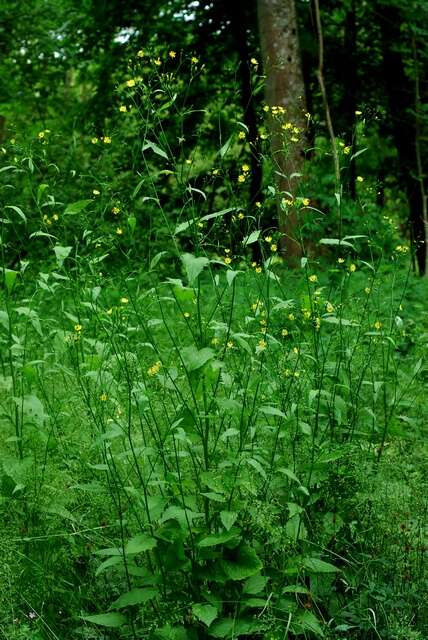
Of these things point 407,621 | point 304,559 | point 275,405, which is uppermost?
point 275,405

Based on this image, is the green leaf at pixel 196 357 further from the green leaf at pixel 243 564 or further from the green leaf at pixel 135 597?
the green leaf at pixel 135 597

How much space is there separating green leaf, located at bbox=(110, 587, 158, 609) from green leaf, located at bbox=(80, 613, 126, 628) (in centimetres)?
5

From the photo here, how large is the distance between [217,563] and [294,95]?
765 cm

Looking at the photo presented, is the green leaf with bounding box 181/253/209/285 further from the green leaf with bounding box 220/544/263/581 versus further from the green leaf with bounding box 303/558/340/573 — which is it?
the green leaf with bounding box 303/558/340/573

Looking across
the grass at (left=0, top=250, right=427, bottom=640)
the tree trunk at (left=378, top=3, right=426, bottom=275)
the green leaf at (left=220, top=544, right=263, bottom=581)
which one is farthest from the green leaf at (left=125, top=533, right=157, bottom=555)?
the tree trunk at (left=378, top=3, right=426, bottom=275)

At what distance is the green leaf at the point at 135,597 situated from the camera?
2914mm

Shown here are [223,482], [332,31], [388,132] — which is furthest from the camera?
[332,31]

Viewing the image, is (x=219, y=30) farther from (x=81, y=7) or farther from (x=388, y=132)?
(x=388, y=132)

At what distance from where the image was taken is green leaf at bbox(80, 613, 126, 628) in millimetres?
2926

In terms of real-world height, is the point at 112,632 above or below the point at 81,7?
below

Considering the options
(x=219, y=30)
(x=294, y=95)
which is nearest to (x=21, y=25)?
(x=219, y=30)

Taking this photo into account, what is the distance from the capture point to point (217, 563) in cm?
298

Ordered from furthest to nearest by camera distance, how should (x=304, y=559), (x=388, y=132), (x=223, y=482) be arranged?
(x=388, y=132) → (x=304, y=559) → (x=223, y=482)

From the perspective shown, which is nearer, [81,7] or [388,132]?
[81,7]
